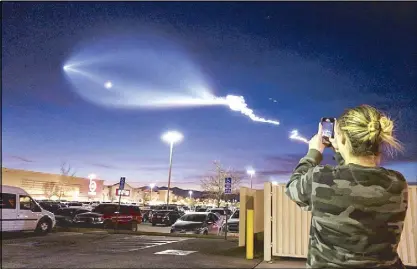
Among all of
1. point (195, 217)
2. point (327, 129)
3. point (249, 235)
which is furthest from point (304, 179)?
point (195, 217)

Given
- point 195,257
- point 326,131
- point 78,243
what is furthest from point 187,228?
point 326,131

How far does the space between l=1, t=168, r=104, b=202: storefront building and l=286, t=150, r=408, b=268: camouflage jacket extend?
5736 centimetres

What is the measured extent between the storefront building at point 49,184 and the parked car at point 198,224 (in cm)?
4117

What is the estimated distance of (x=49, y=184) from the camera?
56531mm

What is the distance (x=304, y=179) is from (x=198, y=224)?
1768 centimetres

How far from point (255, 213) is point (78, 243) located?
5988 mm

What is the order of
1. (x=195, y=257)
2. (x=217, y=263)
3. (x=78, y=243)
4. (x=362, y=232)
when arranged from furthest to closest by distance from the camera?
(x=78, y=243), (x=195, y=257), (x=217, y=263), (x=362, y=232)

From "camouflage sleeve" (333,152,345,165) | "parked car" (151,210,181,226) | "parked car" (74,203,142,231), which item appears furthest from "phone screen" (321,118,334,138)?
"parked car" (151,210,181,226)

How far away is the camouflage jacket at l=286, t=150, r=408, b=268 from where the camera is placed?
1587mm

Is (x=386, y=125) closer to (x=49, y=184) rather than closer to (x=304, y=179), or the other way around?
(x=304, y=179)

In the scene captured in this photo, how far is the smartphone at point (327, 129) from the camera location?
6.38 ft

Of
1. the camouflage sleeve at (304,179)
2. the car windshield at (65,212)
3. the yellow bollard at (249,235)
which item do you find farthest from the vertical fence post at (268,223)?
the car windshield at (65,212)

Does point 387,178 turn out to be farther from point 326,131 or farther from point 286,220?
point 286,220

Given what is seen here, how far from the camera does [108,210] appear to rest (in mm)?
21609
